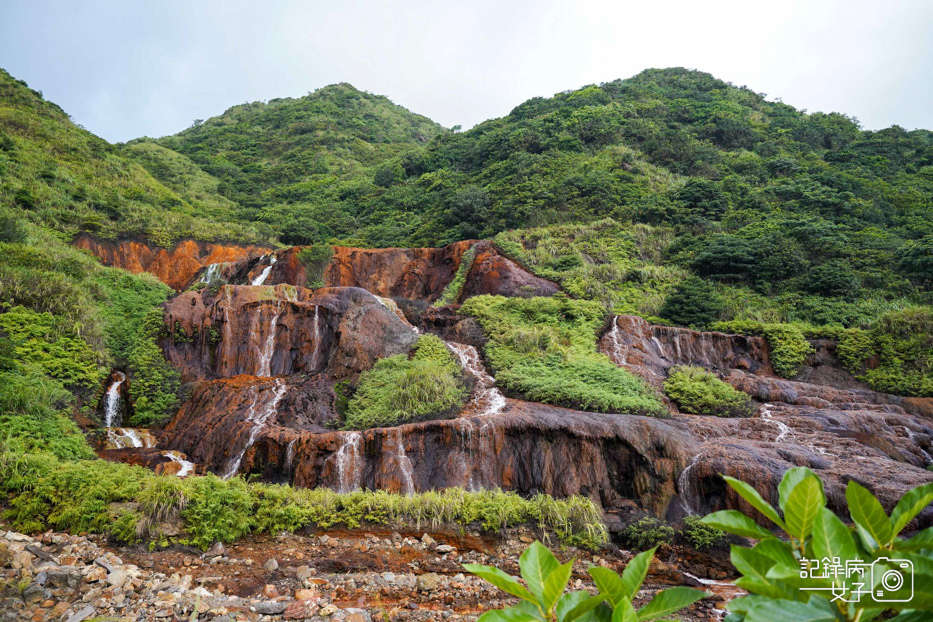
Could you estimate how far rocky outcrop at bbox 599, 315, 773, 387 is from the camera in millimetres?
16062

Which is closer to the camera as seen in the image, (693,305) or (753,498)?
(753,498)

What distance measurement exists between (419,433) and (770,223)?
872 inches

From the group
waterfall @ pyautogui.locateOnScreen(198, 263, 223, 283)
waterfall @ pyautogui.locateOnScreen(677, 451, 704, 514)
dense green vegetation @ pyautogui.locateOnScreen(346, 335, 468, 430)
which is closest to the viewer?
waterfall @ pyautogui.locateOnScreen(677, 451, 704, 514)

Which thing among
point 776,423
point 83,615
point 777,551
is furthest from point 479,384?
point 777,551

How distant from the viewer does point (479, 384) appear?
557 inches

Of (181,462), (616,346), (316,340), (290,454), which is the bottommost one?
(181,462)

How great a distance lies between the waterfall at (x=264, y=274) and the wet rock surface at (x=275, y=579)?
17.8 m

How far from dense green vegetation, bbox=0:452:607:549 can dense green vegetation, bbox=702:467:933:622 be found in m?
7.10

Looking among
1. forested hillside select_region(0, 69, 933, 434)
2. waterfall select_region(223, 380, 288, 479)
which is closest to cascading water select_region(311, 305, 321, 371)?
waterfall select_region(223, 380, 288, 479)

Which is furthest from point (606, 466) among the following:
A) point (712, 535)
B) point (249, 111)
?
point (249, 111)

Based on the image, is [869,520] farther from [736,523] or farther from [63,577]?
[63,577]

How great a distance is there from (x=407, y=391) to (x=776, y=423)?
943 centimetres

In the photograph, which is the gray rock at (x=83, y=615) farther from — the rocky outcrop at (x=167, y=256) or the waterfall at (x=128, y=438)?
the rocky outcrop at (x=167, y=256)

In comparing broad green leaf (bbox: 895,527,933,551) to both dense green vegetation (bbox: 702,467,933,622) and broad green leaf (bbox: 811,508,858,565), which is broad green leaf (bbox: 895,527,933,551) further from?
broad green leaf (bbox: 811,508,858,565)
